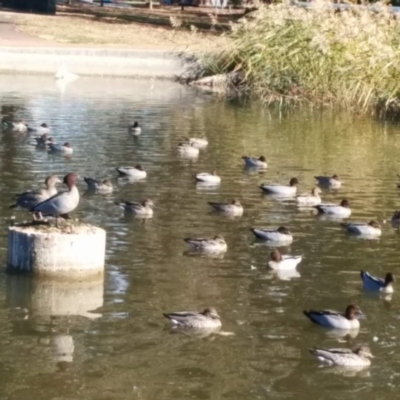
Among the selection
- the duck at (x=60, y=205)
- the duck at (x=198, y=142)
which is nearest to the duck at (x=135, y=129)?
the duck at (x=198, y=142)

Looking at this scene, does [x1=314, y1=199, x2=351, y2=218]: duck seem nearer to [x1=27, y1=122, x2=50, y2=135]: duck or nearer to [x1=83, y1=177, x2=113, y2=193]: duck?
[x1=83, y1=177, x2=113, y2=193]: duck

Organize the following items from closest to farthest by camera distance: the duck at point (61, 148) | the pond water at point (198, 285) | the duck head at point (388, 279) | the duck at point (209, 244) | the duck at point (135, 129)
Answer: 1. the pond water at point (198, 285)
2. the duck head at point (388, 279)
3. the duck at point (209, 244)
4. the duck at point (61, 148)
5. the duck at point (135, 129)

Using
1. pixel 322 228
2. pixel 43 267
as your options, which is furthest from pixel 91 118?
pixel 43 267

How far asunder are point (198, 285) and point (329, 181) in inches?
322

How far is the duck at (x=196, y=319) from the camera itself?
13.2 m

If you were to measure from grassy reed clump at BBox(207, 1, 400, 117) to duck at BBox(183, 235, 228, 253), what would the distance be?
700 inches

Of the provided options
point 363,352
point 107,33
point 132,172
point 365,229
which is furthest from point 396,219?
point 107,33

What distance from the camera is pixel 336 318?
13570 mm

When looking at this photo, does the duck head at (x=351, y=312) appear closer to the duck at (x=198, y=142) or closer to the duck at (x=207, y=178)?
the duck at (x=207, y=178)

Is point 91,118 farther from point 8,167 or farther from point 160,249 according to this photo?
point 160,249

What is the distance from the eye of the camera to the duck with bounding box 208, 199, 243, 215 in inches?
771

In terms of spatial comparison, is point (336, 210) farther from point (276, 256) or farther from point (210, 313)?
point (210, 313)

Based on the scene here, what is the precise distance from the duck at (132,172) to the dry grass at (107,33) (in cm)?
2245

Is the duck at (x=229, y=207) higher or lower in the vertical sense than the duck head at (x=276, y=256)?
lower
